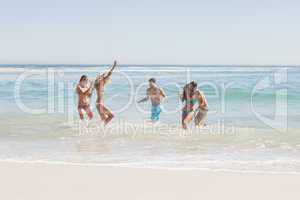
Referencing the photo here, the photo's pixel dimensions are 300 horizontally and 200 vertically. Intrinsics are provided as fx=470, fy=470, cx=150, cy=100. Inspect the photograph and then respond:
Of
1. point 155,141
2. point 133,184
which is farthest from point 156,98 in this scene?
point 133,184

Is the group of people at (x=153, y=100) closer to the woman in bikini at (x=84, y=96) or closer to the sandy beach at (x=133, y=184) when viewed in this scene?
the woman in bikini at (x=84, y=96)

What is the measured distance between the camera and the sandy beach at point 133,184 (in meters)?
3.86

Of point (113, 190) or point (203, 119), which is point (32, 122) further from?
point (113, 190)

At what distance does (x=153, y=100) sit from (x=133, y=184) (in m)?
6.32

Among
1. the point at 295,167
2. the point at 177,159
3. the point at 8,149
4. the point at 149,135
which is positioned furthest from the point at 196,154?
the point at 8,149

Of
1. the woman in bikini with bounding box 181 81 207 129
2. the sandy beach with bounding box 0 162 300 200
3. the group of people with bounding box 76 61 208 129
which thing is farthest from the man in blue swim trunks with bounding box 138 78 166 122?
the sandy beach with bounding box 0 162 300 200

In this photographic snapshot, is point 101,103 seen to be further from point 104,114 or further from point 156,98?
point 156,98

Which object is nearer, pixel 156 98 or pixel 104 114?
pixel 104 114

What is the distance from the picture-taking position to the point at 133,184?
13.7 feet

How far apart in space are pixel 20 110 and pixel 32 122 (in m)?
2.76


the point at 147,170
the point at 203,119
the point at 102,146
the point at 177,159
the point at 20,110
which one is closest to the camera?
the point at 147,170

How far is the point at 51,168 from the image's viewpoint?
183 inches

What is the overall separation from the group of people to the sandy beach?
183 inches

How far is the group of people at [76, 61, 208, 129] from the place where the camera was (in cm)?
957
